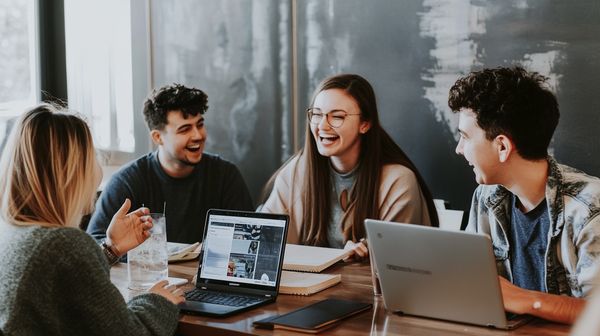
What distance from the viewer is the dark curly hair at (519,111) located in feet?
7.16

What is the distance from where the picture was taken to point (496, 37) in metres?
3.37

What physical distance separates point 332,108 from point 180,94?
2.21ft

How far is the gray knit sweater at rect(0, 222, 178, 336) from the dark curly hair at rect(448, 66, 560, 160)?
1095 millimetres

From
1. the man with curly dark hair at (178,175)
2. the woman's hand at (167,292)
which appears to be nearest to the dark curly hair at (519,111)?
the woman's hand at (167,292)

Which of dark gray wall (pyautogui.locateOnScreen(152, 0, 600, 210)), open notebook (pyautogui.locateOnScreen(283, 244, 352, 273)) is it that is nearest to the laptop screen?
open notebook (pyautogui.locateOnScreen(283, 244, 352, 273))

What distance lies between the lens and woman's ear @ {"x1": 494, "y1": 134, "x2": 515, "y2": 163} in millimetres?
2191

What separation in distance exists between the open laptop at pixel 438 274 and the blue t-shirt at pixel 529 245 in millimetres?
319

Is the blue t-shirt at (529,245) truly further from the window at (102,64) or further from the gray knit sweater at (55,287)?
the window at (102,64)

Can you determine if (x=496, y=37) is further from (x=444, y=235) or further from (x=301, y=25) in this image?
(x=444, y=235)

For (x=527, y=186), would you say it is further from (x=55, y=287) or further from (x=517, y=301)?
(x=55, y=287)

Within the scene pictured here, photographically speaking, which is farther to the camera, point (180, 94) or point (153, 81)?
point (153, 81)

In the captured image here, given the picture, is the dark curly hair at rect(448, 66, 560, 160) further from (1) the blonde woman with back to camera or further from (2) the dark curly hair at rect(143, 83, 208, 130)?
(2) the dark curly hair at rect(143, 83, 208, 130)

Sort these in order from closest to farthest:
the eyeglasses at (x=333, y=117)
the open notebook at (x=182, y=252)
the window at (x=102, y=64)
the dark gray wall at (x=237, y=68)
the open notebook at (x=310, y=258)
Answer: the open notebook at (x=310, y=258), the open notebook at (x=182, y=252), the eyeglasses at (x=333, y=117), the dark gray wall at (x=237, y=68), the window at (x=102, y=64)

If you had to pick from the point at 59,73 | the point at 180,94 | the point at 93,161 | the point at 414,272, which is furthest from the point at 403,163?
the point at 59,73
